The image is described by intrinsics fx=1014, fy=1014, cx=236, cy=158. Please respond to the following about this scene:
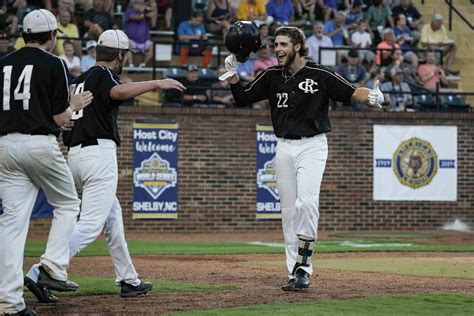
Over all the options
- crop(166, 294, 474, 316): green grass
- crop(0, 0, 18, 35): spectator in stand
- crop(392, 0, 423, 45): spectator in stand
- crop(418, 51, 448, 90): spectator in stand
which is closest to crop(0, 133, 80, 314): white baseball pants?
crop(166, 294, 474, 316): green grass

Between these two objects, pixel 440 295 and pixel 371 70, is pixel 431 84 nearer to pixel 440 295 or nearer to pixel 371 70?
pixel 371 70

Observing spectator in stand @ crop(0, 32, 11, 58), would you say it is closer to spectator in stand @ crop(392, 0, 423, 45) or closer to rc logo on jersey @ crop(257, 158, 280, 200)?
rc logo on jersey @ crop(257, 158, 280, 200)

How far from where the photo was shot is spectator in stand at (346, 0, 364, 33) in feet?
78.7

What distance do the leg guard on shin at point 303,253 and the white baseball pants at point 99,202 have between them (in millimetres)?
1637

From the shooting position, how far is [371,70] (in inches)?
893

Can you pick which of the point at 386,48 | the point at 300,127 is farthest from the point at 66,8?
the point at 300,127

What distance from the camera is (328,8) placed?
79.9ft

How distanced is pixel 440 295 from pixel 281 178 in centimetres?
194

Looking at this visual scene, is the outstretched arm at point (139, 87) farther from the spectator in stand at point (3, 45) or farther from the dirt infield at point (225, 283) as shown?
the spectator in stand at point (3, 45)

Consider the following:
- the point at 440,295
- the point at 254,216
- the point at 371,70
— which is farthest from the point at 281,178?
the point at 371,70

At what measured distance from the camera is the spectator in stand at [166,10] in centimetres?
2278

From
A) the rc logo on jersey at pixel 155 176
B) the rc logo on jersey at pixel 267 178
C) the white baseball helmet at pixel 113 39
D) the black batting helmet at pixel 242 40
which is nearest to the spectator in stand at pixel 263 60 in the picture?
the rc logo on jersey at pixel 267 178

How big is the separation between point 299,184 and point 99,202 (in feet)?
6.84

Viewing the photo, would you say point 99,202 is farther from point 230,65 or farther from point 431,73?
point 431,73
